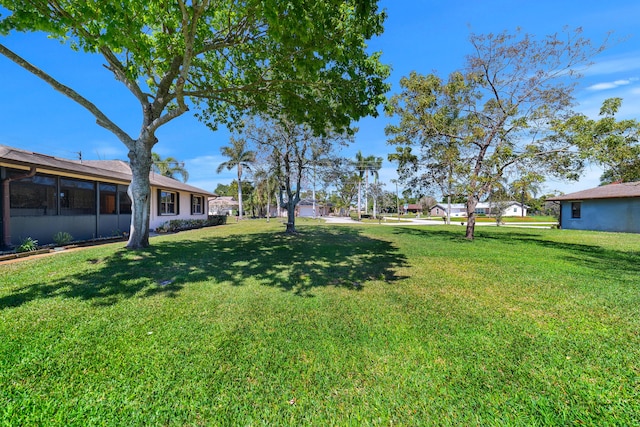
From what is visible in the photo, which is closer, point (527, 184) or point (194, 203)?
point (527, 184)

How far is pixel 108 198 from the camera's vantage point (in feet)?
39.4

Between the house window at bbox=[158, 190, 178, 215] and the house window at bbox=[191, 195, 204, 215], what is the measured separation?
256 centimetres

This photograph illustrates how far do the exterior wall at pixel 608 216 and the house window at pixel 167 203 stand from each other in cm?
3054

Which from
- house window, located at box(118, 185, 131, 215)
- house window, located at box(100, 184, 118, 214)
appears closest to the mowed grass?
house window, located at box(100, 184, 118, 214)

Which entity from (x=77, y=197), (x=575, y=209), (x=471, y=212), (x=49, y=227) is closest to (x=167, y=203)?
(x=77, y=197)

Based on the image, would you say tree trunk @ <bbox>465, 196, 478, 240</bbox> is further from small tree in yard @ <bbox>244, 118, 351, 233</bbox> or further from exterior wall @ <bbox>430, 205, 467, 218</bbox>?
exterior wall @ <bbox>430, 205, 467, 218</bbox>

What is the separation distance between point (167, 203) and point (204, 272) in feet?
43.8

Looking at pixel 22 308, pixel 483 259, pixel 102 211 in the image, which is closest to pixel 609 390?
pixel 483 259

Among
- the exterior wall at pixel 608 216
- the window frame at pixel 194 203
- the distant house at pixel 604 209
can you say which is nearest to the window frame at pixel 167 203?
the window frame at pixel 194 203

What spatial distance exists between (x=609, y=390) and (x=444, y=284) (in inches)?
121

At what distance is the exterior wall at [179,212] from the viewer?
15.0 metres

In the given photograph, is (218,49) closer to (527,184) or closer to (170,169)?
(527,184)

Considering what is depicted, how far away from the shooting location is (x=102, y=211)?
11.6 m

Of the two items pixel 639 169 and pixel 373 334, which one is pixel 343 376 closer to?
pixel 373 334
